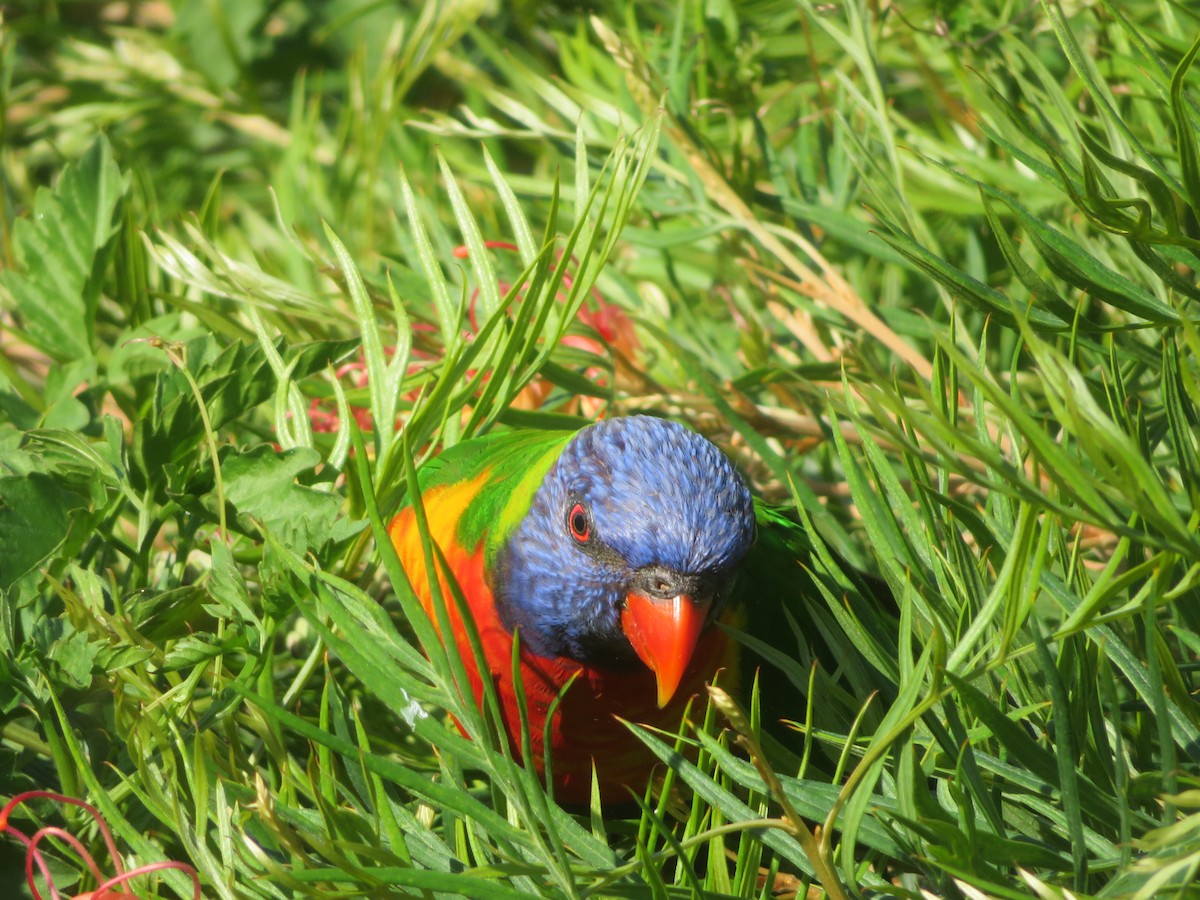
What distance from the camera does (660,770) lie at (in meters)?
1.41

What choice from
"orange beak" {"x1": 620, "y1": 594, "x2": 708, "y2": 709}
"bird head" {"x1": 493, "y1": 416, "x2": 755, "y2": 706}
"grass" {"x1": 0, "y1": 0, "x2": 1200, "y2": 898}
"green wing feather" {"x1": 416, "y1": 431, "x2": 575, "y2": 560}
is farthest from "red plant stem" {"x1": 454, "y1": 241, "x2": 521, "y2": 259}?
"orange beak" {"x1": 620, "y1": 594, "x2": 708, "y2": 709}

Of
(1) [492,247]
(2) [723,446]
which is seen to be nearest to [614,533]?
(2) [723,446]

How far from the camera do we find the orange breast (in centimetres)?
139

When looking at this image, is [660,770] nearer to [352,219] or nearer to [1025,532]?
[1025,532]

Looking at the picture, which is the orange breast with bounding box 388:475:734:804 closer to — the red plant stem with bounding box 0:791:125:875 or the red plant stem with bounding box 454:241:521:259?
the red plant stem with bounding box 0:791:125:875

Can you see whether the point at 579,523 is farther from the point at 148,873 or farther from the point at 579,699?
the point at 148,873

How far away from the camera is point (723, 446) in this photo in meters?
1.82

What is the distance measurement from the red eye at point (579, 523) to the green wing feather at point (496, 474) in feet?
0.35

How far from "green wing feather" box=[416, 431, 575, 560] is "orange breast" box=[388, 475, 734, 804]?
0.14ft

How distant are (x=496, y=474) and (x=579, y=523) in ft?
0.86

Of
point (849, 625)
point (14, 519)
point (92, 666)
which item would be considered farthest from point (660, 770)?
point (14, 519)

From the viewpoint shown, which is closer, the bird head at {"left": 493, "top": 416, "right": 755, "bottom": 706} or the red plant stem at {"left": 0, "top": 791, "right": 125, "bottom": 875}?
the red plant stem at {"left": 0, "top": 791, "right": 125, "bottom": 875}

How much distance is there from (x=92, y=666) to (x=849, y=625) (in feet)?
2.58

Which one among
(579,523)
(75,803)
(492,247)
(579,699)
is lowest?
(579,699)
